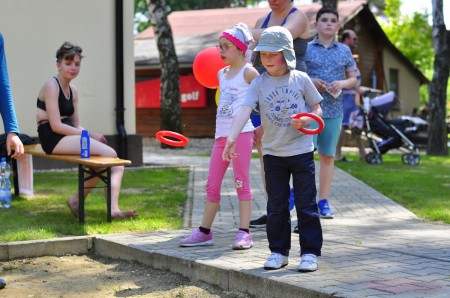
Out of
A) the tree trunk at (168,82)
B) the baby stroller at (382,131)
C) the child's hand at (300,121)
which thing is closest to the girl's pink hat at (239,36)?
the child's hand at (300,121)

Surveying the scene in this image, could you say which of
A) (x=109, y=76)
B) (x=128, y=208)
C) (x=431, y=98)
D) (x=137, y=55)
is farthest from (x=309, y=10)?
(x=128, y=208)

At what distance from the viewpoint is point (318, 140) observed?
8102 mm

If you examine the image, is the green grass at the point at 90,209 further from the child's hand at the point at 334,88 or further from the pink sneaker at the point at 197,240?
the child's hand at the point at 334,88

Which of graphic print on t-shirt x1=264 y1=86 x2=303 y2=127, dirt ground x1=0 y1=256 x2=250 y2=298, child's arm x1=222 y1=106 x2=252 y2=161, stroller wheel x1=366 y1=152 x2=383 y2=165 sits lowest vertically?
stroller wheel x1=366 y1=152 x2=383 y2=165

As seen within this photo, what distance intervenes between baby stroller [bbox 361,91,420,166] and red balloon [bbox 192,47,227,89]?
979cm

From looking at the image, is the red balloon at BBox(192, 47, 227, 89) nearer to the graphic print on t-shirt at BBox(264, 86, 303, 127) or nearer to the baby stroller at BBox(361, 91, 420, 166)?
the graphic print on t-shirt at BBox(264, 86, 303, 127)

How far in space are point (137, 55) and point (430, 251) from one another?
89.6 ft

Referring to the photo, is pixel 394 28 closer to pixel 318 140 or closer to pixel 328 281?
pixel 318 140

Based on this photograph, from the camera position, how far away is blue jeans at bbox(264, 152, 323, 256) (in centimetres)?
566

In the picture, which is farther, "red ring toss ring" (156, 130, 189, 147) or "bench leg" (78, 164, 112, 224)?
"bench leg" (78, 164, 112, 224)

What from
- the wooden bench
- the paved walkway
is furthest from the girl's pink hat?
the wooden bench

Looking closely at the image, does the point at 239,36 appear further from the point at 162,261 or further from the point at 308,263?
the point at 308,263

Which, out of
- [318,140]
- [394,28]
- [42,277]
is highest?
[394,28]

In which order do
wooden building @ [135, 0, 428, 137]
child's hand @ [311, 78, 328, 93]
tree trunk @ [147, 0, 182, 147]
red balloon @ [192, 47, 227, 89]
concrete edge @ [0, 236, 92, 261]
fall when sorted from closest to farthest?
1. concrete edge @ [0, 236, 92, 261]
2. red balloon @ [192, 47, 227, 89]
3. child's hand @ [311, 78, 328, 93]
4. tree trunk @ [147, 0, 182, 147]
5. wooden building @ [135, 0, 428, 137]
